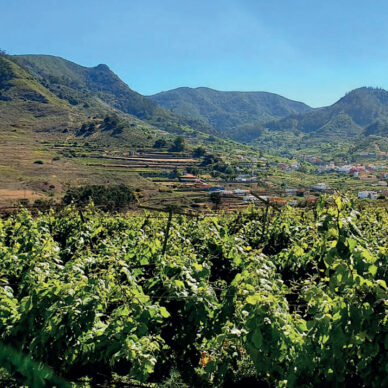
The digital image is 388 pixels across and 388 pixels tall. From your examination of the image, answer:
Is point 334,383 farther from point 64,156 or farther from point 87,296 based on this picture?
point 64,156

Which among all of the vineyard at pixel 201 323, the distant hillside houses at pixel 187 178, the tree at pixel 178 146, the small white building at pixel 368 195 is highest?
the tree at pixel 178 146

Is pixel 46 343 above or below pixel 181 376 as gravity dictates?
above

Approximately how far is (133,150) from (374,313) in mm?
92925

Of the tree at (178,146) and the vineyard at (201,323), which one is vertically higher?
the tree at (178,146)

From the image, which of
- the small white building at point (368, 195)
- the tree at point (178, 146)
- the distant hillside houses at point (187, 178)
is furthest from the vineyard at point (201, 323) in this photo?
the tree at point (178, 146)

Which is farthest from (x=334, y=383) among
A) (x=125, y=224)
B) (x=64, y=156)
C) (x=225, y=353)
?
(x=64, y=156)

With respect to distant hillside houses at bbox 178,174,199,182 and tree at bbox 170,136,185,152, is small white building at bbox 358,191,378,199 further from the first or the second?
tree at bbox 170,136,185,152

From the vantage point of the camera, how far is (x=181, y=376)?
5.11m

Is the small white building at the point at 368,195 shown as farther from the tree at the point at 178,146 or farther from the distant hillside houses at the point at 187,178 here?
the tree at the point at 178,146

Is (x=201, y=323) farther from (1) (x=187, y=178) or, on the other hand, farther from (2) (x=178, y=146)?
(2) (x=178, y=146)

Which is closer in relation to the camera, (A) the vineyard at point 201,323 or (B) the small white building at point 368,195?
(A) the vineyard at point 201,323

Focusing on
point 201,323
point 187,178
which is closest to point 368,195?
point 187,178

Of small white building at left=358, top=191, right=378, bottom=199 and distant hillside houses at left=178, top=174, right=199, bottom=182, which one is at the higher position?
small white building at left=358, top=191, right=378, bottom=199

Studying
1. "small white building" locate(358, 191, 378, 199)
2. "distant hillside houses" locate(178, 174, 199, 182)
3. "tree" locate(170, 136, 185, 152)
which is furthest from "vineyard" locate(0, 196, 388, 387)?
"tree" locate(170, 136, 185, 152)
